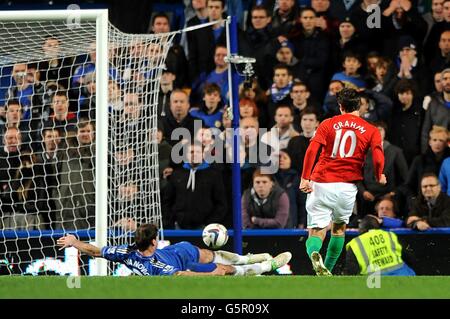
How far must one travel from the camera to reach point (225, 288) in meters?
8.48

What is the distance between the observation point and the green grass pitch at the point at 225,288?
8.09 meters

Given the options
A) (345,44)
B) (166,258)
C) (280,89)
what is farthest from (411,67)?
(166,258)

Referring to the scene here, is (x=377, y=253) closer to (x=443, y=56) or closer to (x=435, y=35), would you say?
(x=443, y=56)

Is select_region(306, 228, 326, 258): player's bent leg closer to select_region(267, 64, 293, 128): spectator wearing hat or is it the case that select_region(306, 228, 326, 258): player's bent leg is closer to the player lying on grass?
the player lying on grass

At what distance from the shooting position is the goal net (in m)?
12.4

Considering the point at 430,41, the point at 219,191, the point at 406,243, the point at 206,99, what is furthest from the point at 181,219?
the point at 430,41

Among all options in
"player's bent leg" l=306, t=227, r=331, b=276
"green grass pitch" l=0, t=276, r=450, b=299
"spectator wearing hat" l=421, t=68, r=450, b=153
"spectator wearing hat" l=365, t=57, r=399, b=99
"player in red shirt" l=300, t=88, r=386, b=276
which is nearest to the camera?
"green grass pitch" l=0, t=276, r=450, b=299

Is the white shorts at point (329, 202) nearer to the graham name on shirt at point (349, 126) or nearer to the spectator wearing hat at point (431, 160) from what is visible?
the graham name on shirt at point (349, 126)

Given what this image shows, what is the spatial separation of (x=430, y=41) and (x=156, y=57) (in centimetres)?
312

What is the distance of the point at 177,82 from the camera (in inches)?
576

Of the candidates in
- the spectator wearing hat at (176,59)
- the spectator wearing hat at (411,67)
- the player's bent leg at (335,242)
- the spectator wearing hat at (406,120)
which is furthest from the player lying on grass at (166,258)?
the spectator wearing hat at (176,59)

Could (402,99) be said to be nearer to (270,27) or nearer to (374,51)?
(374,51)

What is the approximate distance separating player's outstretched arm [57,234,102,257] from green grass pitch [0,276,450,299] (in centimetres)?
114

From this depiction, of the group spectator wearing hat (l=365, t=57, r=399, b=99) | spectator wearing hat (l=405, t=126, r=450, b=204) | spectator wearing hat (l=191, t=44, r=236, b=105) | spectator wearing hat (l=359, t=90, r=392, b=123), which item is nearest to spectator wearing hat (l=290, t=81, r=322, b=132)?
spectator wearing hat (l=359, t=90, r=392, b=123)
